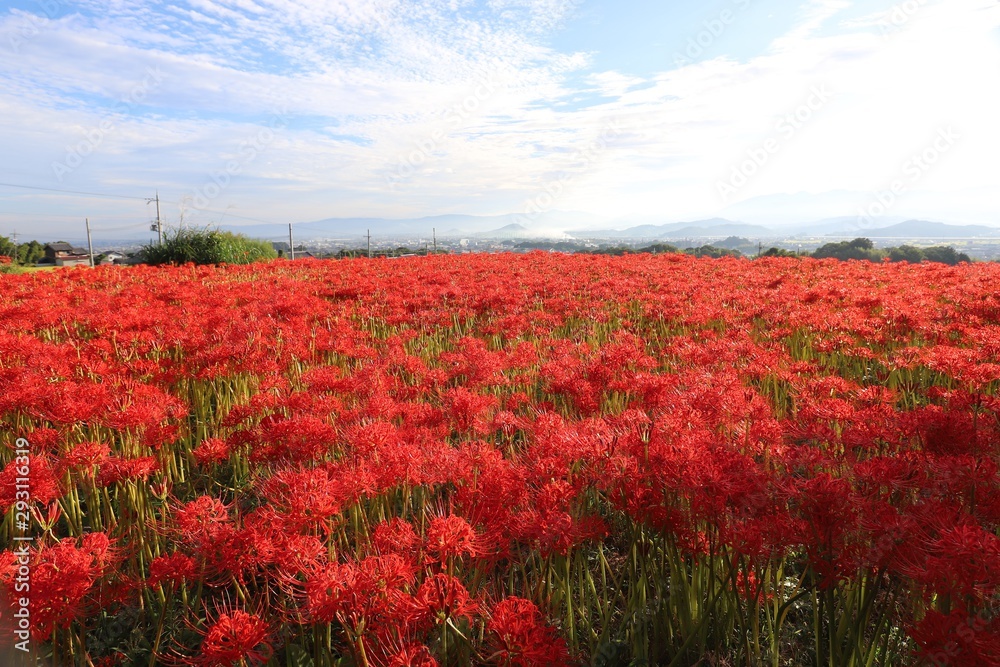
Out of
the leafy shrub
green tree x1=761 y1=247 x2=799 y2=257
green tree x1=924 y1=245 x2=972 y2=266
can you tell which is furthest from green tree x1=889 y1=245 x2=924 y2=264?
the leafy shrub

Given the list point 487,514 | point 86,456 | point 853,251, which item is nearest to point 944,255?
point 853,251

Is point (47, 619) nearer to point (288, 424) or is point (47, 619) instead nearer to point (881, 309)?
point (288, 424)

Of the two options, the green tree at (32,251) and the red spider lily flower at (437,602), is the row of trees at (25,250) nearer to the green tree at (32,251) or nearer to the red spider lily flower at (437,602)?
the green tree at (32,251)

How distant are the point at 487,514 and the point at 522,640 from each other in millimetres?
507

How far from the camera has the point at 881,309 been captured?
7.28m

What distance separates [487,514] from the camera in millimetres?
2109

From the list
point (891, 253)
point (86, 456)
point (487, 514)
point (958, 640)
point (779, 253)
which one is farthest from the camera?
point (779, 253)

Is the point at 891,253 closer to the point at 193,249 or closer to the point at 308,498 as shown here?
the point at 308,498

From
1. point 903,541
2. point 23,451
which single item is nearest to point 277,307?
point 23,451

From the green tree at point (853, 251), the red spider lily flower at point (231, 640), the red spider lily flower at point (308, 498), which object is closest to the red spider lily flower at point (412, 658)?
the red spider lily flower at point (231, 640)

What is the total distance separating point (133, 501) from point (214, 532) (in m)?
1.56

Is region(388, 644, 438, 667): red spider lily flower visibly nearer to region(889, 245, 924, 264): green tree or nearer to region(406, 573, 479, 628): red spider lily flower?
region(406, 573, 479, 628): red spider lily flower

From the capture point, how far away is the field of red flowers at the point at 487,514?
1.76 metres

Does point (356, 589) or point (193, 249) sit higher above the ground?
point (193, 249)
